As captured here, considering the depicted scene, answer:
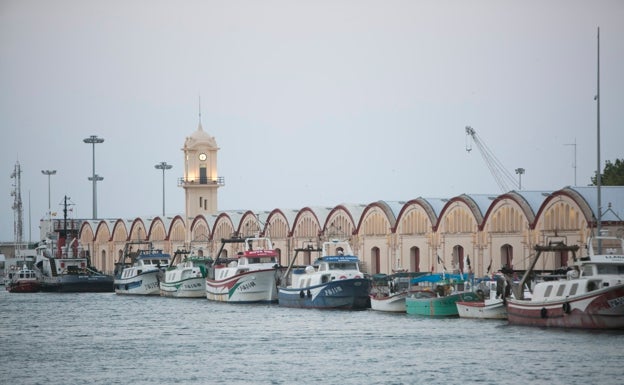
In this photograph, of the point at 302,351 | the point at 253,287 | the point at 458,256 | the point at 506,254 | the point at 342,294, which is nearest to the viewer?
the point at 302,351

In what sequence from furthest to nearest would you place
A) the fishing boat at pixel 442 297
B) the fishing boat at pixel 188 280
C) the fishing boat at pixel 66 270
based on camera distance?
the fishing boat at pixel 66 270 < the fishing boat at pixel 188 280 < the fishing boat at pixel 442 297

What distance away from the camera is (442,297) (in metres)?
77.4

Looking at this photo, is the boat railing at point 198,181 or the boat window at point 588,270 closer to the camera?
the boat window at point 588,270

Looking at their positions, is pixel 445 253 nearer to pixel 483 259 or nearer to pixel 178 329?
pixel 483 259

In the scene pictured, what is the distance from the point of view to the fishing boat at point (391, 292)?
83.0 m

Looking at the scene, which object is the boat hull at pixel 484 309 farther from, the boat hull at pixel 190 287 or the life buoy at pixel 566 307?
the boat hull at pixel 190 287

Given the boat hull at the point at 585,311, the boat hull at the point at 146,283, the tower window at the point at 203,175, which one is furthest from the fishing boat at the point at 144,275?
the boat hull at the point at 585,311

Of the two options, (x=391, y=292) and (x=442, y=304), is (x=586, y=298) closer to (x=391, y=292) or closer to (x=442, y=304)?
(x=442, y=304)

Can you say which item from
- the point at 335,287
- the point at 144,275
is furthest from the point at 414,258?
the point at 144,275

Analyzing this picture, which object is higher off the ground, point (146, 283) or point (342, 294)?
point (342, 294)

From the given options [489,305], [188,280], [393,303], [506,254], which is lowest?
[393,303]

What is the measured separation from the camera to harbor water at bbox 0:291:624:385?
52094 millimetres

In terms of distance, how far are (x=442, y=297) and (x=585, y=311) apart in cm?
1613

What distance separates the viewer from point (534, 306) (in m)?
65.7
